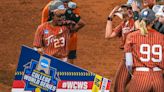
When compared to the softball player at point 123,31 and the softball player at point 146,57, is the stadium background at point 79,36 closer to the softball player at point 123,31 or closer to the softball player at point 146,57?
the softball player at point 123,31

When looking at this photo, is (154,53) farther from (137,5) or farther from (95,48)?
(95,48)

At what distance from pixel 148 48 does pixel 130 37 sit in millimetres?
316

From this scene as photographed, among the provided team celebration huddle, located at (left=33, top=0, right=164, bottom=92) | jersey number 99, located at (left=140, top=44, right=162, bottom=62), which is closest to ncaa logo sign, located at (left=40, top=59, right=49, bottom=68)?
team celebration huddle, located at (left=33, top=0, right=164, bottom=92)

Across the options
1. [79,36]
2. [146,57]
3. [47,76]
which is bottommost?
[47,76]

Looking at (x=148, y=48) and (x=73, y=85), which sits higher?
(x=148, y=48)

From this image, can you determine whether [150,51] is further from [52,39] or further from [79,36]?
[79,36]

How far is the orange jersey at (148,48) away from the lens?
8.53 metres

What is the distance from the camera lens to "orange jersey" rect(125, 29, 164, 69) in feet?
28.0

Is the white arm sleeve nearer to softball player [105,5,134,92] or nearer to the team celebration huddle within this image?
the team celebration huddle

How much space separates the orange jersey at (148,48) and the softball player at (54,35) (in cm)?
170

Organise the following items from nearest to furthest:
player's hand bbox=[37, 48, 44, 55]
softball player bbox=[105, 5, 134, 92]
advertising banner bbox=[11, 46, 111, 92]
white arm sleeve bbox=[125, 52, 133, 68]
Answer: white arm sleeve bbox=[125, 52, 133, 68], advertising banner bbox=[11, 46, 111, 92], player's hand bbox=[37, 48, 44, 55], softball player bbox=[105, 5, 134, 92]

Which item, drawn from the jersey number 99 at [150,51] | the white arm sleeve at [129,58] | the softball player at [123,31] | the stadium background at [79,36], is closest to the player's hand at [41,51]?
the softball player at [123,31]

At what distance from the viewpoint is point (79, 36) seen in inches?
651

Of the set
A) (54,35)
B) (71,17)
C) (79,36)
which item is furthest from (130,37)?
(79,36)
